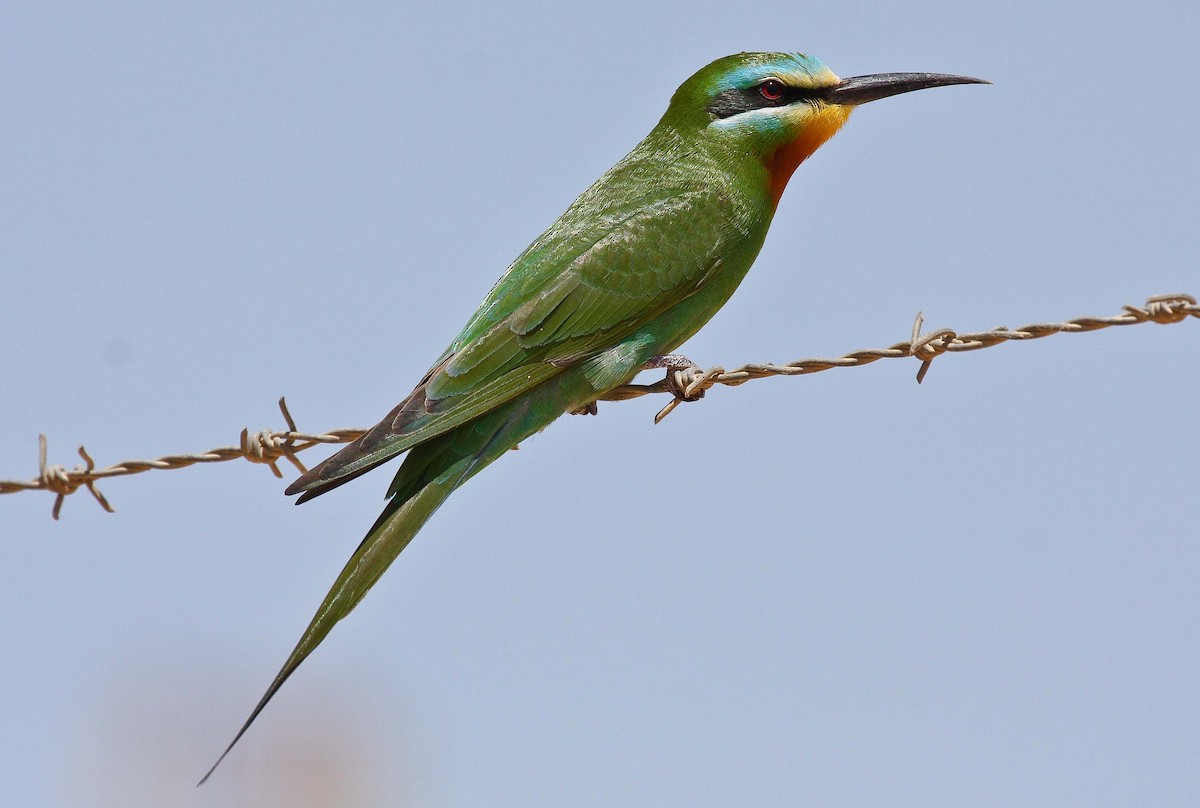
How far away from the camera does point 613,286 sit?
11.4 ft

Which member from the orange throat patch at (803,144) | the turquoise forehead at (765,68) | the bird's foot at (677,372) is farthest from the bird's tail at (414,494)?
the turquoise forehead at (765,68)

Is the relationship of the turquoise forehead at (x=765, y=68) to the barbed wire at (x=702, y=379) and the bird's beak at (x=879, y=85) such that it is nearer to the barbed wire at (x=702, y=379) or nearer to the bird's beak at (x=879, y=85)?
the bird's beak at (x=879, y=85)

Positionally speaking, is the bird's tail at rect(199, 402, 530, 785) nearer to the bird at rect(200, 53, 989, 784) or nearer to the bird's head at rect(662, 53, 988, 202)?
the bird at rect(200, 53, 989, 784)

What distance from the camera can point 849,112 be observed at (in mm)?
3854

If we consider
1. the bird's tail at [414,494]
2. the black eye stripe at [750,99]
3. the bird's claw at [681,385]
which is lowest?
the bird's tail at [414,494]

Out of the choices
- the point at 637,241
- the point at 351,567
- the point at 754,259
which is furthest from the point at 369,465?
the point at 754,259

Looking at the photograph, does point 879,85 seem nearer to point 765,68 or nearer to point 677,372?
point 765,68

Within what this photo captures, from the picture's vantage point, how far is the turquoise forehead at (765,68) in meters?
3.79

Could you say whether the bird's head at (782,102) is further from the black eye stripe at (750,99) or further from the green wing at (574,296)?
the green wing at (574,296)

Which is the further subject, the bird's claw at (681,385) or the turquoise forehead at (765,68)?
the turquoise forehead at (765,68)

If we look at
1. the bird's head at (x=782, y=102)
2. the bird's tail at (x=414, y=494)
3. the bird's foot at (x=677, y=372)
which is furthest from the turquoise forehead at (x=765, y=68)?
the bird's tail at (x=414, y=494)

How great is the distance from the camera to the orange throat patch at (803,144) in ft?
12.5

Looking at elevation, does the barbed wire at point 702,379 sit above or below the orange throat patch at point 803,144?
below

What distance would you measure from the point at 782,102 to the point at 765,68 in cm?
11
